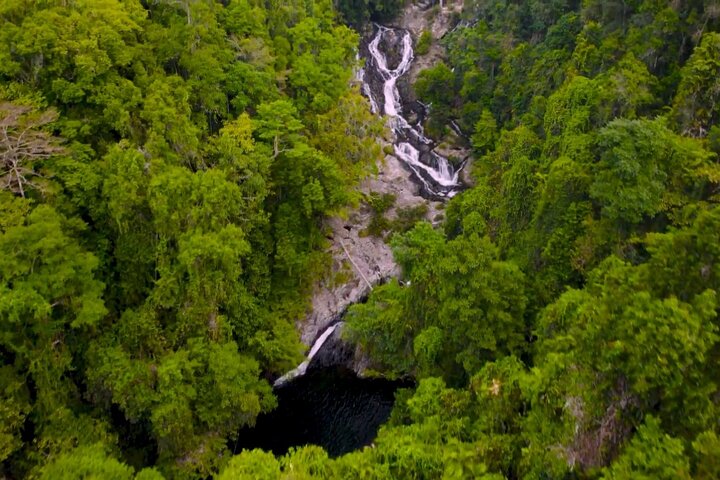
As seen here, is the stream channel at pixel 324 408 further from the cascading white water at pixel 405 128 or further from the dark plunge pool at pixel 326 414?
the cascading white water at pixel 405 128

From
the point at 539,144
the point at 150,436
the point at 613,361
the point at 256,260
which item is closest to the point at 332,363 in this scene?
the point at 256,260

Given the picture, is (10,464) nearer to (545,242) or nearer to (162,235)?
(162,235)

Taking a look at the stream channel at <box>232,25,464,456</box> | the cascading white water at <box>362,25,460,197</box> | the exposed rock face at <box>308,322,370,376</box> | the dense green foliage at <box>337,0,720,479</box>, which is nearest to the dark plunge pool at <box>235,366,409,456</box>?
the stream channel at <box>232,25,464,456</box>

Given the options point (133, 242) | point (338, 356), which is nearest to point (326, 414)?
point (338, 356)

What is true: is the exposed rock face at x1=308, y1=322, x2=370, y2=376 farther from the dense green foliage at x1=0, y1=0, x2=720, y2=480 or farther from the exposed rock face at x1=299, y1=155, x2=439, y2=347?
the dense green foliage at x1=0, y1=0, x2=720, y2=480

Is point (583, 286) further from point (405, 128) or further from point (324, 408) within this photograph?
point (405, 128)

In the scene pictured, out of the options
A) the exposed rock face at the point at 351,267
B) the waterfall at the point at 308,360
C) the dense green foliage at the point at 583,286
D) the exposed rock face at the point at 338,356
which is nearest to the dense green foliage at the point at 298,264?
the dense green foliage at the point at 583,286
